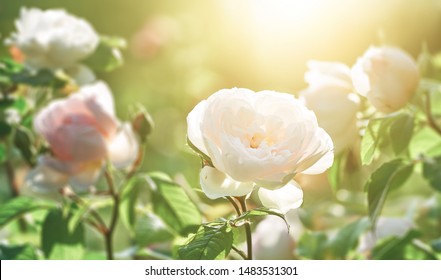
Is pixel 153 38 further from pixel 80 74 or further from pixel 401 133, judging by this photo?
pixel 401 133

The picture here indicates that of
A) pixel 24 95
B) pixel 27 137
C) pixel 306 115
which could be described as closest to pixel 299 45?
pixel 24 95

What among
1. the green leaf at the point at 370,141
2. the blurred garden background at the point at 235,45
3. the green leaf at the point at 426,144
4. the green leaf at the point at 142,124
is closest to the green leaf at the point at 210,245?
the green leaf at the point at 370,141

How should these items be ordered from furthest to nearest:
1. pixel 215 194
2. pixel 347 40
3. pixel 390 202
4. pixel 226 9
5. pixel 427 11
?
1. pixel 226 9
2. pixel 427 11
3. pixel 347 40
4. pixel 390 202
5. pixel 215 194

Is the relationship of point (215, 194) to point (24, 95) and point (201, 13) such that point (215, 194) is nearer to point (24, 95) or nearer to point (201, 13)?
point (24, 95)

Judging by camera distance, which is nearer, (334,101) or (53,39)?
(334,101)

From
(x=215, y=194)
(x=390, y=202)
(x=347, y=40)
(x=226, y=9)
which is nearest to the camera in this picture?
(x=215, y=194)

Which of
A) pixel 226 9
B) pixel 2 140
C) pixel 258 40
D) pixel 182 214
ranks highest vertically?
pixel 226 9

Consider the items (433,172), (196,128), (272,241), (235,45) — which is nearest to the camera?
(196,128)

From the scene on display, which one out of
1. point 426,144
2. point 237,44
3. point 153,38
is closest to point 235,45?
point 237,44

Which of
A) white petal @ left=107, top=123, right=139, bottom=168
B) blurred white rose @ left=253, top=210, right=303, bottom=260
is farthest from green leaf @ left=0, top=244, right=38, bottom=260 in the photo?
blurred white rose @ left=253, top=210, right=303, bottom=260
